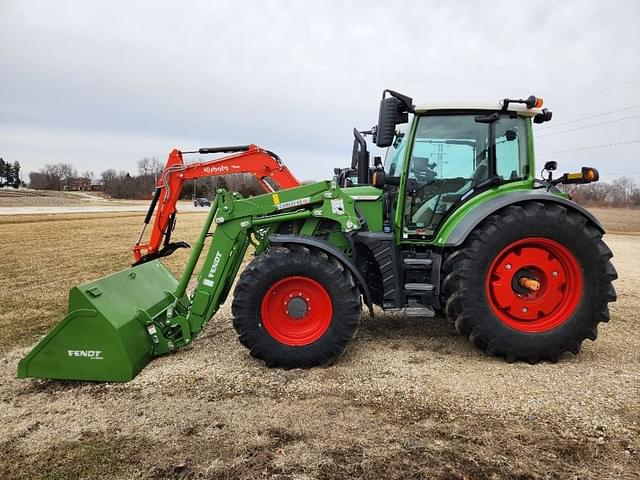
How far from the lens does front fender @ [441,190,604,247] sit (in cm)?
408

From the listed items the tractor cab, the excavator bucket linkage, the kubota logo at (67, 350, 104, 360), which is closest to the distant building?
the excavator bucket linkage

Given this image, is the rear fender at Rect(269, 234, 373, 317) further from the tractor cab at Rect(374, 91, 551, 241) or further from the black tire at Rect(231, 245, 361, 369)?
the tractor cab at Rect(374, 91, 551, 241)

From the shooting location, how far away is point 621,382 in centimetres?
364

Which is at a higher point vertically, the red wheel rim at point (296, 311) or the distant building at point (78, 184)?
the distant building at point (78, 184)

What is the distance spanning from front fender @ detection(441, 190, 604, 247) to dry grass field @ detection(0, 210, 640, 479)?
1177 millimetres

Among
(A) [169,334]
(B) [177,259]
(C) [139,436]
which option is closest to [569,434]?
(C) [139,436]

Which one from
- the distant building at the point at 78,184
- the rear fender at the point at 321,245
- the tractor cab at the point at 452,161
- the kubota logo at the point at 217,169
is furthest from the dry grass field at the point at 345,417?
the distant building at the point at 78,184

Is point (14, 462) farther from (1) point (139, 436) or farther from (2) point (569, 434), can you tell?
(2) point (569, 434)

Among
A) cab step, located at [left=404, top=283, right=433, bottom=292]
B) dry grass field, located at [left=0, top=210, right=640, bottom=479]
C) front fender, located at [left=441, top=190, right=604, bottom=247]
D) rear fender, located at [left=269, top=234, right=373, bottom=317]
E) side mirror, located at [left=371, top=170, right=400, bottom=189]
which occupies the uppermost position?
side mirror, located at [left=371, top=170, right=400, bottom=189]

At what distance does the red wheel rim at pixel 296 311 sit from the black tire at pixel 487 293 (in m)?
1.19

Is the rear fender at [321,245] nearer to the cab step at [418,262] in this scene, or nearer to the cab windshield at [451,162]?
the cab step at [418,262]

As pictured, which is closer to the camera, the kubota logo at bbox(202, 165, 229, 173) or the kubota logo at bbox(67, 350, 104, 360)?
the kubota logo at bbox(67, 350, 104, 360)

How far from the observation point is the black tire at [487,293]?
404 cm

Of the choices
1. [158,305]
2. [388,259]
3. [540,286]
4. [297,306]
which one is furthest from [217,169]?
[540,286]
